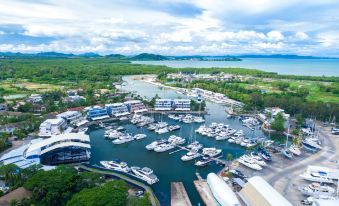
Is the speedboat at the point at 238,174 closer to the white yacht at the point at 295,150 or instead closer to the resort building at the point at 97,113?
the white yacht at the point at 295,150

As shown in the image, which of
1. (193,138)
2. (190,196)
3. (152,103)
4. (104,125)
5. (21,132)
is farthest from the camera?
(152,103)

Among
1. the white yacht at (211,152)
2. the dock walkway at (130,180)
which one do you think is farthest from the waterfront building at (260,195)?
the white yacht at (211,152)

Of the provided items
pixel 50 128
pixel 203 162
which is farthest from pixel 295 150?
pixel 50 128

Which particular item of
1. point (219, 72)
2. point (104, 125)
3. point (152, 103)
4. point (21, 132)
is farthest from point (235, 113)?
point (219, 72)

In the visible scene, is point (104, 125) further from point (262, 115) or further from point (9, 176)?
point (262, 115)

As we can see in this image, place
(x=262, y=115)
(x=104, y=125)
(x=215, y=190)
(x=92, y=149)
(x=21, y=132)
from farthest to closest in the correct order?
(x=262, y=115), (x=104, y=125), (x=21, y=132), (x=92, y=149), (x=215, y=190)

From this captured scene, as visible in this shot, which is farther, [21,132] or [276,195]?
[21,132]
